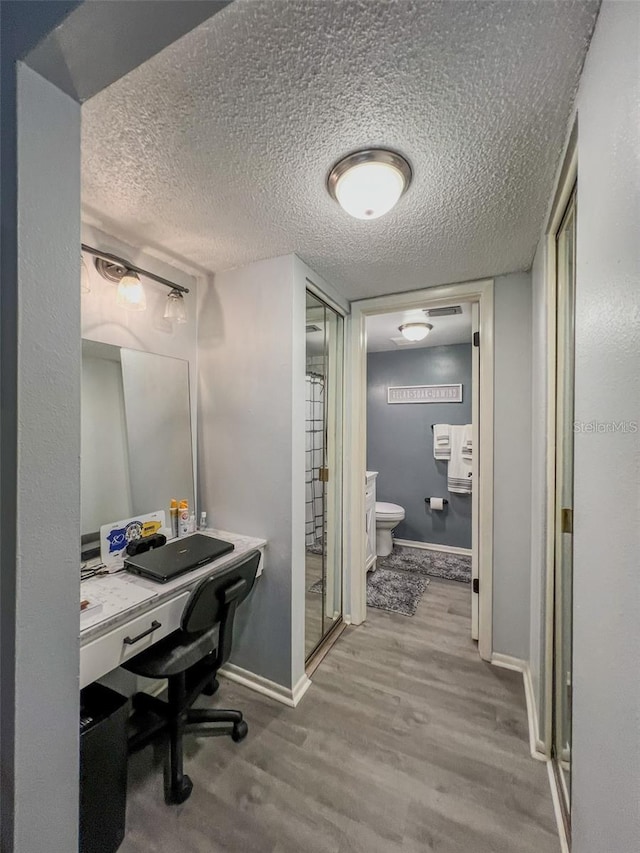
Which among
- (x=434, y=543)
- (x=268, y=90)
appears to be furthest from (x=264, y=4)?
(x=434, y=543)

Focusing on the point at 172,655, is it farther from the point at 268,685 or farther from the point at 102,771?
the point at 268,685

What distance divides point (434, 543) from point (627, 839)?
3482 millimetres

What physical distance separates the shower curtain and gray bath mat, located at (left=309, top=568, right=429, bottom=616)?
0.40m

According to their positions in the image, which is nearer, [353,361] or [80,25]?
[80,25]

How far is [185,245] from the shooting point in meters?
1.70

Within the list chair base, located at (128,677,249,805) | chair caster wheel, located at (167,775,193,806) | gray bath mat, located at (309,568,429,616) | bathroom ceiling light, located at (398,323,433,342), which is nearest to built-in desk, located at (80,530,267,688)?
chair base, located at (128,677,249,805)

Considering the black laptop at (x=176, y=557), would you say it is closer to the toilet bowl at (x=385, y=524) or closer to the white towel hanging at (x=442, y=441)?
the toilet bowl at (x=385, y=524)

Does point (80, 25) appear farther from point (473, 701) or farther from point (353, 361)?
point (473, 701)

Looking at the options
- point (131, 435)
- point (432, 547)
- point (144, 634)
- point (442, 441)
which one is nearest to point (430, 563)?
point (432, 547)

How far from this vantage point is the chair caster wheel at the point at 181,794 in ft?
4.11

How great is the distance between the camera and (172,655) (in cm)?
132

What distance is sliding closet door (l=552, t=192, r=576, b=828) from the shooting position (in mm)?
1247

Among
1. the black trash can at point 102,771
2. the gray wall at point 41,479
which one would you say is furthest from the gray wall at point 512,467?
the gray wall at point 41,479

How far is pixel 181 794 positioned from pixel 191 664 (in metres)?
0.45
